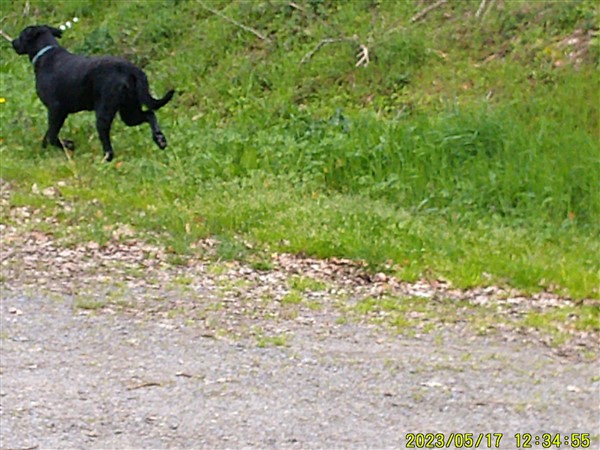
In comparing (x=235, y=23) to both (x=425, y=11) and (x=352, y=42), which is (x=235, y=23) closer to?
(x=352, y=42)

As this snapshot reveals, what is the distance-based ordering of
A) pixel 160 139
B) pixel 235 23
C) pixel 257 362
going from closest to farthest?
pixel 257 362 < pixel 160 139 < pixel 235 23

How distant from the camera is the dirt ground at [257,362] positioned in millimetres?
4637

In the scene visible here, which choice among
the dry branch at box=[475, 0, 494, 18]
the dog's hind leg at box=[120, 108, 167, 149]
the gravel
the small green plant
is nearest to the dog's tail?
the dog's hind leg at box=[120, 108, 167, 149]

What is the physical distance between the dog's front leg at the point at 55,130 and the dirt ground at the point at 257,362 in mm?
3403

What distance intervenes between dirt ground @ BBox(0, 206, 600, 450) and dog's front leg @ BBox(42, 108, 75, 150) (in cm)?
340

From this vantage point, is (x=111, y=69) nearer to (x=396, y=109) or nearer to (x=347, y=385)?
(x=396, y=109)

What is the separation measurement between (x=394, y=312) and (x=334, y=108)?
5.62 meters

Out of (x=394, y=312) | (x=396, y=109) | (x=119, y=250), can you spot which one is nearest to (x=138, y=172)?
(x=119, y=250)

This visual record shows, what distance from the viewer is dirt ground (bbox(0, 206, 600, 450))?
4637 mm

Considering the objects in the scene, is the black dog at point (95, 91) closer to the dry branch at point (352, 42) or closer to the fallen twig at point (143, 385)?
the dry branch at point (352, 42)

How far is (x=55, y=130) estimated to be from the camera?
1107 cm

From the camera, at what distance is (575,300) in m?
6.82

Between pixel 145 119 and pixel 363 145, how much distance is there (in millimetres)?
2276
